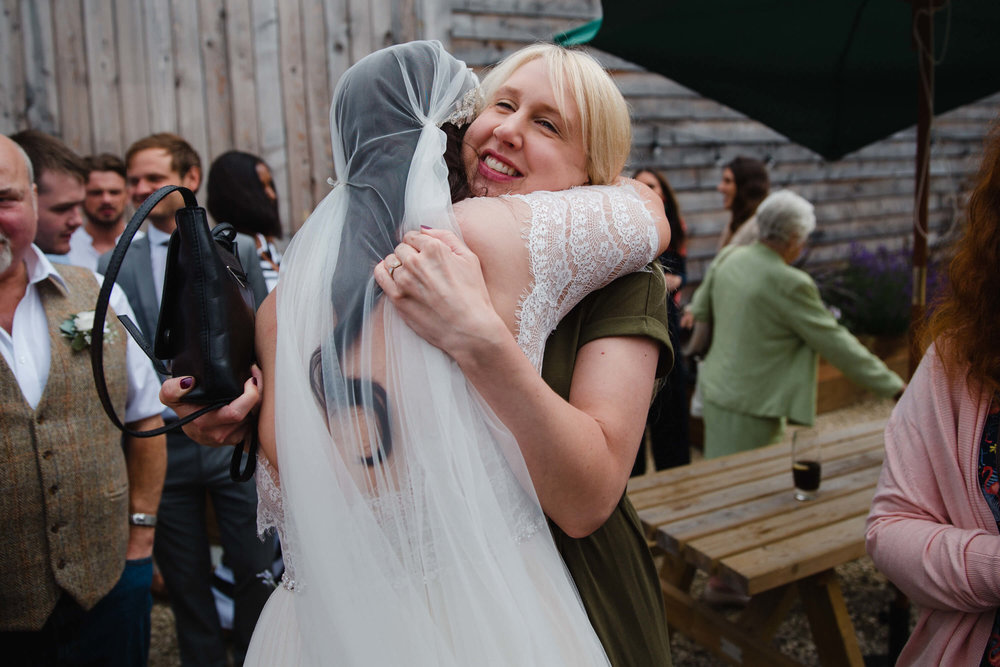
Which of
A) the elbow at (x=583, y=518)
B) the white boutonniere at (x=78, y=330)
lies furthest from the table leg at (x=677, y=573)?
the white boutonniere at (x=78, y=330)

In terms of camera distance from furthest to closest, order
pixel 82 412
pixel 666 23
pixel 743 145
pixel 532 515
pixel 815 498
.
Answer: pixel 743 145
pixel 666 23
pixel 815 498
pixel 82 412
pixel 532 515

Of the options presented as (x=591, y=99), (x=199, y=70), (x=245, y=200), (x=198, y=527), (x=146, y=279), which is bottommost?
(x=198, y=527)

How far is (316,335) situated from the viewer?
3.66 feet

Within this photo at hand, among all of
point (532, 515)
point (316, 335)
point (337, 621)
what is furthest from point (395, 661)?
point (316, 335)

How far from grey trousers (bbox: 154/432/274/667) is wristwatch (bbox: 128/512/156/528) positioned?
64 centimetres

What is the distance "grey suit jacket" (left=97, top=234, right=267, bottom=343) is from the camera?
2.77 metres

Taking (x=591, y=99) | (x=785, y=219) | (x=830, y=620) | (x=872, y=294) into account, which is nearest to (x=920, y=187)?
(x=785, y=219)

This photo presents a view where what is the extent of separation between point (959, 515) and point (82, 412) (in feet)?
6.80

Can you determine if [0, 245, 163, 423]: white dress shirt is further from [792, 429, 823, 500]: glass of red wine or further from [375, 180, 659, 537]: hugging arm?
[792, 429, 823, 500]: glass of red wine

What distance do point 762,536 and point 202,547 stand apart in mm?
2160

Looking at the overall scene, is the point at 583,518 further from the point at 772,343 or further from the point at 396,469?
the point at 772,343

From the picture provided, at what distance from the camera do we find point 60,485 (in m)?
1.85

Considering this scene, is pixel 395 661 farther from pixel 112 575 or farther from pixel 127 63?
pixel 127 63

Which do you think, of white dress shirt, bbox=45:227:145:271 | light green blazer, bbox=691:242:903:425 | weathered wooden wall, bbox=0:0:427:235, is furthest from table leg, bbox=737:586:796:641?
weathered wooden wall, bbox=0:0:427:235
